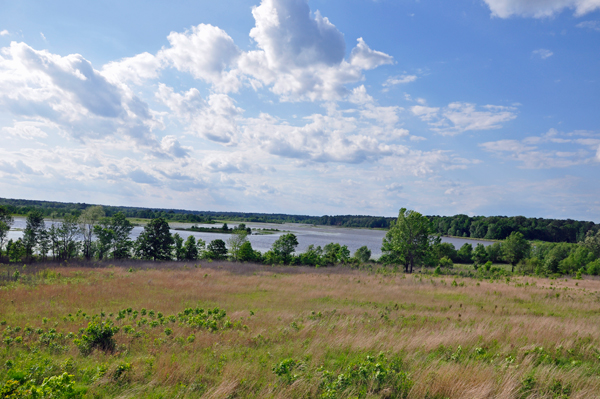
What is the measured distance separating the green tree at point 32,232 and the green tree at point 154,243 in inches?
466

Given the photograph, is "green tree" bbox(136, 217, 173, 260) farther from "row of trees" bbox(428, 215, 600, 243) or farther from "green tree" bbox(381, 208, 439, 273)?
"row of trees" bbox(428, 215, 600, 243)

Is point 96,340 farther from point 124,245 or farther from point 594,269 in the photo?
point 594,269

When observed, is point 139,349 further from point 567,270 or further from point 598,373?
point 567,270

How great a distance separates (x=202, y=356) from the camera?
769 centimetres

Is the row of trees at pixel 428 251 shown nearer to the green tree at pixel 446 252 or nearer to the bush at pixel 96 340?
the green tree at pixel 446 252

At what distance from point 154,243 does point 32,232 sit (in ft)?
47.0

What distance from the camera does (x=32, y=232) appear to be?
3906 centimetres

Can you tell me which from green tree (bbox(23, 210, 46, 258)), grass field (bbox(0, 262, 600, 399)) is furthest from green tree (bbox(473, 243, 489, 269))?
green tree (bbox(23, 210, 46, 258))

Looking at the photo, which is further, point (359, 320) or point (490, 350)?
point (359, 320)

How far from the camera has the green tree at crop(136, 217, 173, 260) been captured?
44.4m

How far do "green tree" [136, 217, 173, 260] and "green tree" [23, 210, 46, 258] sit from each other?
1184 centimetres

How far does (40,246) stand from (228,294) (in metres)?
36.8

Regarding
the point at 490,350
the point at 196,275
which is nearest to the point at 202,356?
the point at 490,350

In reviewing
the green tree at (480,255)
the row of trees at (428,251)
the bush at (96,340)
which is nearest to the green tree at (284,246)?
the row of trees at (428,251)
